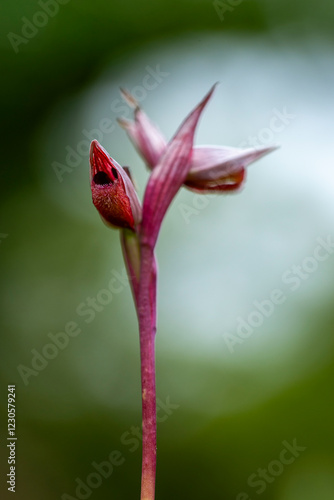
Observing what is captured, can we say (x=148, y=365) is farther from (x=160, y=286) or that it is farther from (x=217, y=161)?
(x=160, y=286)

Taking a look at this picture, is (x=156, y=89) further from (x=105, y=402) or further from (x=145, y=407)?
(x=145, y=407)

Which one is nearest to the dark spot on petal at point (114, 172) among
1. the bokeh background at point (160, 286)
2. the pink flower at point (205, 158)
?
the pink flower at point (205, 158)

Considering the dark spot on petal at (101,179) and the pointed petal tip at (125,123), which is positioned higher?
the pointed petal tip at (125,123)

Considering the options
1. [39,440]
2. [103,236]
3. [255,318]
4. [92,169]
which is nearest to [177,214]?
[103,236]

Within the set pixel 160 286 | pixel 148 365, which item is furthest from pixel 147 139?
pixel 160 286

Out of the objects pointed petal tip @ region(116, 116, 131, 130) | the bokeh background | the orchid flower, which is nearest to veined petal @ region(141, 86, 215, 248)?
the orchid flower

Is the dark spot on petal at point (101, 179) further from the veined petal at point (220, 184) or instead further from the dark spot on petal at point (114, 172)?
the veined petal at point (220, 184)

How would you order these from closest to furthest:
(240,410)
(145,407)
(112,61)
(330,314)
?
(145,407) → (240,410) → (330,314) → (112,61)
